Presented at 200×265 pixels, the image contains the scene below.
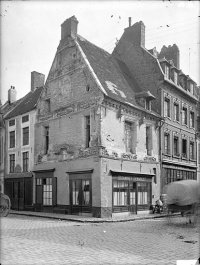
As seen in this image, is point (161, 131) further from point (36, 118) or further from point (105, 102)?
point (36, 118)

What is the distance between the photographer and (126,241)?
10.4 metres

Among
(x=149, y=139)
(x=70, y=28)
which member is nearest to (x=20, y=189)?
(x=149, y=139)

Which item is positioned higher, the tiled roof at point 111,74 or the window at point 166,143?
the tiled roof at point 111,74

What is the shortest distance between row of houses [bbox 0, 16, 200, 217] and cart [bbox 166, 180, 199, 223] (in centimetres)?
528

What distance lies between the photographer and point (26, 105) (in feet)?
91.9

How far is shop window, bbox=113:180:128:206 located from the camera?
66.1 ft

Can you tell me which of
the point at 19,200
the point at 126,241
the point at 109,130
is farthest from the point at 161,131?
the point at 126,241

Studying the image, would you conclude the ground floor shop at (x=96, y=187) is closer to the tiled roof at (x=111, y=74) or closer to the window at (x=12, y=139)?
the tiled roof at (x=111, y=74)

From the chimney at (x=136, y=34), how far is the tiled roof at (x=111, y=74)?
235 centimetres

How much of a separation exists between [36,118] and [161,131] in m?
9.46

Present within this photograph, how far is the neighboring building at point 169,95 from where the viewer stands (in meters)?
25.6

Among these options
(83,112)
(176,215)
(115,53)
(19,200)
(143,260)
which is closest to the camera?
(143,260)

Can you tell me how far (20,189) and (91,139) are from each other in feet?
30.7

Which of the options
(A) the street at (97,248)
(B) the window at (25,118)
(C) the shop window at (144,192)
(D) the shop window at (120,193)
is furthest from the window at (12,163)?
(A) the street at (97,248)
